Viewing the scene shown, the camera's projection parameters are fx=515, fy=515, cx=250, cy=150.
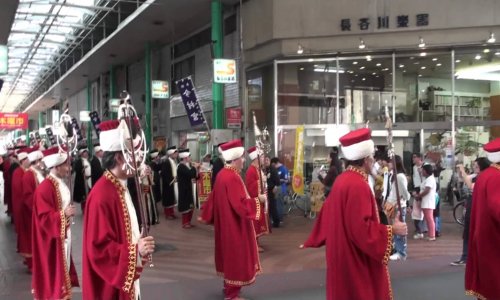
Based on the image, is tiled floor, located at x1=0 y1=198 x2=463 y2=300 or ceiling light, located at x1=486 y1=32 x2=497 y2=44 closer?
tiled floor, located at x1=0 y1=198 x2=463 y2=300

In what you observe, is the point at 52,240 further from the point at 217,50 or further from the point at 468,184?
the point at 217,50

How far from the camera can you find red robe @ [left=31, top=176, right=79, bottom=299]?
435 centimetres

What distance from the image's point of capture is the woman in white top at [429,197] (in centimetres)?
938

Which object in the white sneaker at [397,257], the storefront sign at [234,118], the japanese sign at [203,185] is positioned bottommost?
the white sneaker at [397,257]

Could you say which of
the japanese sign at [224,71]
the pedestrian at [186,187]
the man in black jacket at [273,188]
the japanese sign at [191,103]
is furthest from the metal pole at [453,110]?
the japanese sign at [191,103]

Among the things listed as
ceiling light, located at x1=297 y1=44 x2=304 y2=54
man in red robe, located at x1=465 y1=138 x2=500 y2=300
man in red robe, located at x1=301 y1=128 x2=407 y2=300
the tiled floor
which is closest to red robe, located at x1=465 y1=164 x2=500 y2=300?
man in red robe, located at x1=465 y1=138 x2=500 y2=300

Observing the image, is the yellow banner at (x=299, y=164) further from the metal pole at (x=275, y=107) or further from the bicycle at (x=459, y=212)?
the bicycle at (x=459, y=212)

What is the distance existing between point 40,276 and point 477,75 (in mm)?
12275

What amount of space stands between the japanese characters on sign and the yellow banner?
2.95 meters

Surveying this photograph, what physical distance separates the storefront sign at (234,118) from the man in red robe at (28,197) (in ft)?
27.6

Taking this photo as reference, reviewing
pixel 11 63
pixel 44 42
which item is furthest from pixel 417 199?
pixel 11 63

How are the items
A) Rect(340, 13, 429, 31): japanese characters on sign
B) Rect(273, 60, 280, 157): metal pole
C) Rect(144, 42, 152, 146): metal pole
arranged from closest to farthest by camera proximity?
Rect(340, 13, 429, 31): japanese characters on sign → Rect(273, 60, 280, 157): metal pole → Rect(144, 42, 152, 146): metal pole

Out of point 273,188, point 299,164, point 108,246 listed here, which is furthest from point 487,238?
point 299,164

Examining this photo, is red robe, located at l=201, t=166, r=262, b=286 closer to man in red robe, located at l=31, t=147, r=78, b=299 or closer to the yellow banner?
man in red robe, located at l=31, t=147, r=78, b=299
